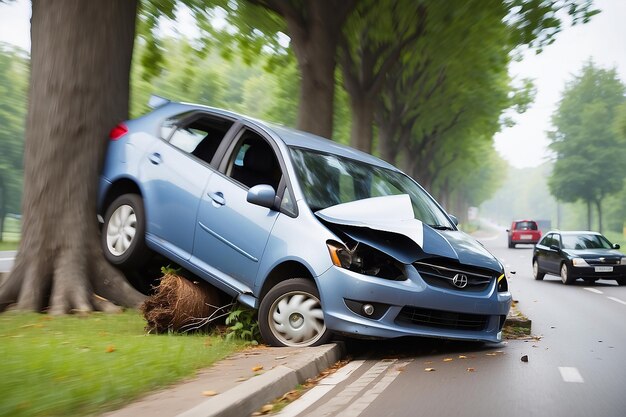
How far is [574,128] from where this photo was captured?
197 ft

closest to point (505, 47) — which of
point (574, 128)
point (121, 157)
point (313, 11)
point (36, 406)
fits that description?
point (313, 11)

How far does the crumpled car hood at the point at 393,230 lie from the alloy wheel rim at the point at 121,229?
8.65 feet

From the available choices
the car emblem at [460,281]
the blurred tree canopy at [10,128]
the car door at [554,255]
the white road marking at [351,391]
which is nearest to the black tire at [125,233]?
the white road marking at [351,391]

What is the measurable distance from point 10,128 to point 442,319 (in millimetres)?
38023

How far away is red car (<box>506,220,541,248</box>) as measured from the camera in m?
42.0

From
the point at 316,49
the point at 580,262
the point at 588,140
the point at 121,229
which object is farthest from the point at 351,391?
the point at 588,140

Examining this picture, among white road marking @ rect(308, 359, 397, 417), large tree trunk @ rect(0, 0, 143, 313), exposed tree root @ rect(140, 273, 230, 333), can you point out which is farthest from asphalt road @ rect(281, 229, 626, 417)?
large tree trunk @ rect(0, 0, 143, 313)

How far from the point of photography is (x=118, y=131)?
913 cm

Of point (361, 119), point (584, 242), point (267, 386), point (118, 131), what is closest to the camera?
point (267, 386)

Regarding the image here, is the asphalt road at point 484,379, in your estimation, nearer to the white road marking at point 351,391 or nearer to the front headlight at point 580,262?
the white road marking at point 351,391

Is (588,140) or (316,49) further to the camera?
(588,140)

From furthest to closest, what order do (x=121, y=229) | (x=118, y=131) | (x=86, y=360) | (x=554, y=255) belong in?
1. (x=554, y=255)
2. (x=118, y=131)
3. (x=121, y=229)
4. (x=86, y=360)

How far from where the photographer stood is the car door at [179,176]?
303 inches

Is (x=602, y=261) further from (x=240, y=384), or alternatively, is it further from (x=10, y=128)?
(x=10, y=128)
